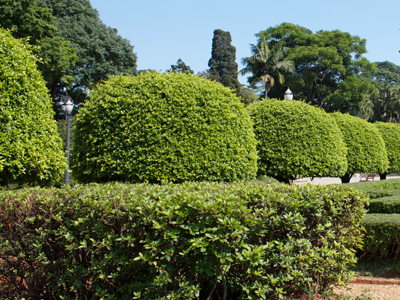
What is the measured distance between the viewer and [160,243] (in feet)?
9.53

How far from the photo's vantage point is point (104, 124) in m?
7.71

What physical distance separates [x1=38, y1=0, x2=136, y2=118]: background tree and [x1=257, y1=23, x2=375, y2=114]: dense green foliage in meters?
21.4

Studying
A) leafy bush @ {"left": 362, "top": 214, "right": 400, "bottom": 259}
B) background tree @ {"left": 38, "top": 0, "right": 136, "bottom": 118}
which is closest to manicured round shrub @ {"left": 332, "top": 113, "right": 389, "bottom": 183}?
leafy bush @ {"left": 362, "top": 214, "right": 400, "bottom": 259}

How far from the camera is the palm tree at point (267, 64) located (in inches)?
1576

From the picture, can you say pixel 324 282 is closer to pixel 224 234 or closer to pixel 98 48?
pixel 224 234

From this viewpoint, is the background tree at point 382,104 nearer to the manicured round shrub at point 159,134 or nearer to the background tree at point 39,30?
the background tree at point 39,30

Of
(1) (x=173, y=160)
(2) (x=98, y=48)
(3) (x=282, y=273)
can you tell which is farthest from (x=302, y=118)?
(2) (x=98, y=48)

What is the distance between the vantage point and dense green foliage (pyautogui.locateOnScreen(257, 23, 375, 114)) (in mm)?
41125

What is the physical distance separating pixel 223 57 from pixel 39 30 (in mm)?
33032

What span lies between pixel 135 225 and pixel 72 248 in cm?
68

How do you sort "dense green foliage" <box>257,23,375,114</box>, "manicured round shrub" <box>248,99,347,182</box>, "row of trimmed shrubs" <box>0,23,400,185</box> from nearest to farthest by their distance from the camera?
"row of trimmed shrubs" <box>0,23,400,185</box>, "manicured round shrub" <box>248,99,347,182</box>, "dense green foliage" <box>257,23,375,114</box>

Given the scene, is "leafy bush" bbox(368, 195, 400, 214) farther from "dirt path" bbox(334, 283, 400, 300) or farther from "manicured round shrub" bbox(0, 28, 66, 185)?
"manicured round shrub" bbox(0, 28, 66, 185)

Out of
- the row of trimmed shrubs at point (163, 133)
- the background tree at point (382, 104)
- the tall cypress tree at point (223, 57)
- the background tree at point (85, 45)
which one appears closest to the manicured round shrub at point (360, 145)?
the row of trimmed shrubs at point (163, 133)

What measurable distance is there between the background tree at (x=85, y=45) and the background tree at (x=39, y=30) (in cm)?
375
